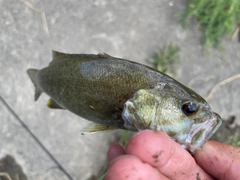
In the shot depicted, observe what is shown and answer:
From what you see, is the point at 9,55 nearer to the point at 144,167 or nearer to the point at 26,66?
the point at 26,66

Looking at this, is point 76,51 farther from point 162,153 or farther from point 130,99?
point 162,153

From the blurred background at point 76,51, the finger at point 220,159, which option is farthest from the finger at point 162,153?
the blurred background at point 76,51

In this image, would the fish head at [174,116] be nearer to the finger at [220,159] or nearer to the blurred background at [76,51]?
the finger at [220,159]

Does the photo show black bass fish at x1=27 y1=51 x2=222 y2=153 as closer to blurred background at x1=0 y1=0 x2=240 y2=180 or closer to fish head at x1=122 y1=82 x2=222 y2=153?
fish head at x1=122 y1=82 x2=222 y2=153

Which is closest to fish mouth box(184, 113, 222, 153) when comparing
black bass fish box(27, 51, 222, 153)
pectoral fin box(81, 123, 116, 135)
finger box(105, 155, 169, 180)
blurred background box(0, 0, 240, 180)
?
black bass fish box(27, 51, 222, 153)

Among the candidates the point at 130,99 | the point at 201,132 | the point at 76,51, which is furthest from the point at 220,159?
the point at 76,51

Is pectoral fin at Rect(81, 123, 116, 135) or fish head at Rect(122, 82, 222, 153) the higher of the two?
fish head at Rect(122, 82, 222, 153)
